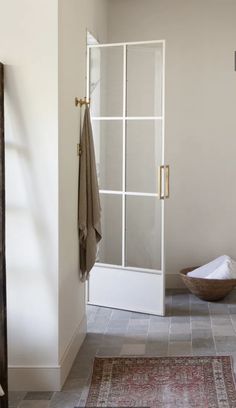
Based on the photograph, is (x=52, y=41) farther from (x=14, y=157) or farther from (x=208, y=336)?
(x=208, y=336)

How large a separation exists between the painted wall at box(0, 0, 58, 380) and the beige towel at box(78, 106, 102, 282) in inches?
25.6

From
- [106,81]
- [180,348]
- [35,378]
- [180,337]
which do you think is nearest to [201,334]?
[180,337]

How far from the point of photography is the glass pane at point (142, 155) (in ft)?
14.9

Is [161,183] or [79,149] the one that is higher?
[79,149]

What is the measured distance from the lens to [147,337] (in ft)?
13.1

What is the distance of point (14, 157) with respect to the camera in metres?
3.08

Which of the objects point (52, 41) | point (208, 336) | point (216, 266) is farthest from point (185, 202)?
point (52, 41)

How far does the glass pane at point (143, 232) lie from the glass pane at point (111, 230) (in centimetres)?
7

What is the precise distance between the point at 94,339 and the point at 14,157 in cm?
156

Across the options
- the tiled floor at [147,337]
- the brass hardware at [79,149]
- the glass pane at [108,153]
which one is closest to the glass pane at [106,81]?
the glass pane at [108,153]

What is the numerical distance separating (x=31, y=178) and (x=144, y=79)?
6.09ft

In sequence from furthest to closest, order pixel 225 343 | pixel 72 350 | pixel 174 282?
pixel 174 282 → pixel 225 343 → pixel 72 350

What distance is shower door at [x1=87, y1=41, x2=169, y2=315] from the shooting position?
4.53 m

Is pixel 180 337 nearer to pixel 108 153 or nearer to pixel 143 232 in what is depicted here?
pixel 143 232
